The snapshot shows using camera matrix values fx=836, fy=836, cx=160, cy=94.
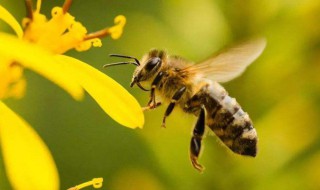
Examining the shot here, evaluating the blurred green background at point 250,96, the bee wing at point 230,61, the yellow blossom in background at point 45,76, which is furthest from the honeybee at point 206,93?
the blurred green background at point 250,96

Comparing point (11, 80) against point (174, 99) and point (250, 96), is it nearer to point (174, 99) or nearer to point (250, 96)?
point (174, 99)

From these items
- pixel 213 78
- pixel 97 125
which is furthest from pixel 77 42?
pixel 97 125


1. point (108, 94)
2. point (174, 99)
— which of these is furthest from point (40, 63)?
point (174, 99)

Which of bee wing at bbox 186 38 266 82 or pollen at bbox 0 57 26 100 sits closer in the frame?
pollen at bbox 0 57 26 100

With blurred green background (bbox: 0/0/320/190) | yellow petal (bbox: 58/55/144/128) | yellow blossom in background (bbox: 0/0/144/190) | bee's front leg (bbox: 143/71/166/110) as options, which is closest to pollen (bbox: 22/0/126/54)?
yellow blossom in background (bbox: 0/0/144/190)

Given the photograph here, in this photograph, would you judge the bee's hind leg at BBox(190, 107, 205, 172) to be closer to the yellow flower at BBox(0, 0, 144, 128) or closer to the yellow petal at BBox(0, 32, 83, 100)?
the yellow flower at BBox(0, 0, 144, 128)

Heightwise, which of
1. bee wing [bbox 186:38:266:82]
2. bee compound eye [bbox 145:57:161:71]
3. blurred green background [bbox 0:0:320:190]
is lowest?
blurred green background [bbox 0:0:320:190]
